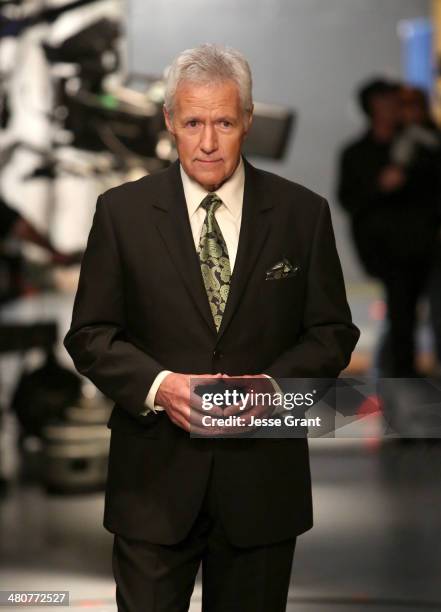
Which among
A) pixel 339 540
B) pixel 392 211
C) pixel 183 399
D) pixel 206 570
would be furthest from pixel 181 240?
pixel 392 211

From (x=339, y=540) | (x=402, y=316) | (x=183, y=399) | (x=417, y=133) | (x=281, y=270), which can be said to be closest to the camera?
(x=183, y=399)

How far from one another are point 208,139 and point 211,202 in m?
0.13

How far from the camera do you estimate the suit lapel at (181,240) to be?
6.96 ft

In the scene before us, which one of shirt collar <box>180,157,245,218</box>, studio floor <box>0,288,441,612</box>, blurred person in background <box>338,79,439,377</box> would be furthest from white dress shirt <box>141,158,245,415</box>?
blurred person in background <box>338,79,439,377</box>

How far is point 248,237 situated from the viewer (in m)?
2.14

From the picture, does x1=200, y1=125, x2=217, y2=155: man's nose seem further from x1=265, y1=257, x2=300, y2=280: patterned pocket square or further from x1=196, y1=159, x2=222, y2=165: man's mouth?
x1=265, y1=257, x2=300, y2=280: patterned pocket square

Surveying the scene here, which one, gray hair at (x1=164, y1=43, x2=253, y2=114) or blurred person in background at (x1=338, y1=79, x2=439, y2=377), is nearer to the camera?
gray hair at (x1=164, y1=43, x2=253, y2=114)

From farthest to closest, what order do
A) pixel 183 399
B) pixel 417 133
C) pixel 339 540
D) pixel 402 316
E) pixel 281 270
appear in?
pixel 402 316, pixel 417 133, pixel 339 540, pixel 281 270, pixel 183 399

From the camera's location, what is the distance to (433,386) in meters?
2.30

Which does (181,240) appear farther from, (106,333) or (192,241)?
(106,333)

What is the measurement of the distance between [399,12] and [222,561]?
3.37 metres

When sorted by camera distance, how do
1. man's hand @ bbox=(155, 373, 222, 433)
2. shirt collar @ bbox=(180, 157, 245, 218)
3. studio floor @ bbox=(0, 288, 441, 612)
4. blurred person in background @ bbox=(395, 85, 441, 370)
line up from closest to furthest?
man's hand @ bbox=(155, 373, 222, 433) → shirt collar @ bbox=(180, 157, 245, 218) → studio floor @ bbox=(0, 288, 441, 612) → blurred person in background @ bbox=(395, 85, 441, 370)

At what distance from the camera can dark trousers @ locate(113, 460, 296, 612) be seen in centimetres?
218

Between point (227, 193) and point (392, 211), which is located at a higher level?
point (227, 193)
